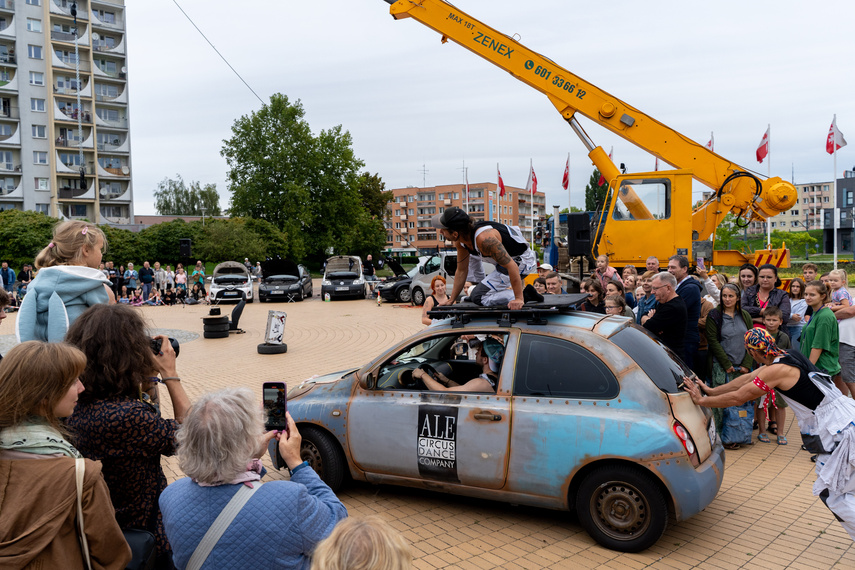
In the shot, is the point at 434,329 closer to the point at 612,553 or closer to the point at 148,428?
the point at 612,553

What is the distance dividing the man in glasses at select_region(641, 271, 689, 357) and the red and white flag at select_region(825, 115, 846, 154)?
23835 mm

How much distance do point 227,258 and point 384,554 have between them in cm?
4352

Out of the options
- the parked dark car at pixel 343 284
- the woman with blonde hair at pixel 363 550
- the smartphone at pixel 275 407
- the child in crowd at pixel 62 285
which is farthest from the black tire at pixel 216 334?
the woman with blonde hair at pixel 363 550

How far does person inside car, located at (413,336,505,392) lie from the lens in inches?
189

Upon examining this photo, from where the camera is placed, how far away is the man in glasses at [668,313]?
A: 627 cm

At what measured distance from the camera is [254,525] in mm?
2133

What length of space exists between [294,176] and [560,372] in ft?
163

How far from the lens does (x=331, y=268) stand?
1142 inches

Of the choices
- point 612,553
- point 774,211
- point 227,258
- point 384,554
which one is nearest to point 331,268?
point 227,258

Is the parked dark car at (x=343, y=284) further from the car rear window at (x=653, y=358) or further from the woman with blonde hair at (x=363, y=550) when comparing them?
the woman with blonde hair at (x=363, y=550)

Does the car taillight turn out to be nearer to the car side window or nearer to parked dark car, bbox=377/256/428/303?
the car side window

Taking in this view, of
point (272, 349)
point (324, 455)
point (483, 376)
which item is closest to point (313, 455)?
point (324, 455)

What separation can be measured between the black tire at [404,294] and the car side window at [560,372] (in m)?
19.8

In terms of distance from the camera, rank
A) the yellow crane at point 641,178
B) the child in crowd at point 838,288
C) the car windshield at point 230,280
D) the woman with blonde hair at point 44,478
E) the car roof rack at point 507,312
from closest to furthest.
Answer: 1. the woman with blonde hair at point 44,478
2. the car roof rack at point 507,312
3. the child in crowd at point 838,288
4. the yellow crane at point 641,178
5. the car windshield at point 230,280
